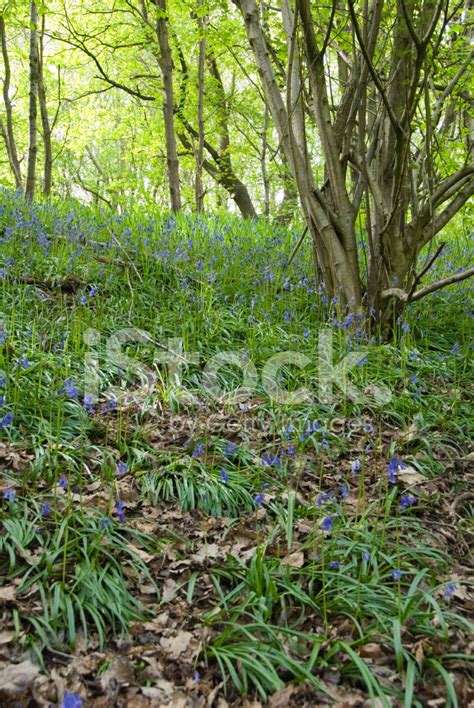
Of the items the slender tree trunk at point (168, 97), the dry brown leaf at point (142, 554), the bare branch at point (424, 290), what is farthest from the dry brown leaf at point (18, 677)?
the slender tree trunk at point (168, 97)

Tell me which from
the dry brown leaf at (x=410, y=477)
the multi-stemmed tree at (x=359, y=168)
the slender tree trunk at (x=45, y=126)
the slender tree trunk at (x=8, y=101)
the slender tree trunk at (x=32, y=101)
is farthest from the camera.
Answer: the slender tree trunk at (x=45, y=126)

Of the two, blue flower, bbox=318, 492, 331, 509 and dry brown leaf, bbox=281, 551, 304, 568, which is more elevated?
blue flower, bbox=318, 492, 331, 509

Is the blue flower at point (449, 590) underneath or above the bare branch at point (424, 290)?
underneath

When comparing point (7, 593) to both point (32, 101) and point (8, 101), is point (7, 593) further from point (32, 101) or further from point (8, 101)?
point (8, 101)

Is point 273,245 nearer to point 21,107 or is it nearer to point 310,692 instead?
point 310,692

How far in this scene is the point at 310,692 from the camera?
1.75 m

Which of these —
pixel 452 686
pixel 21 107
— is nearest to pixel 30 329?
pixel 452 686

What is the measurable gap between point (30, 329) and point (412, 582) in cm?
298

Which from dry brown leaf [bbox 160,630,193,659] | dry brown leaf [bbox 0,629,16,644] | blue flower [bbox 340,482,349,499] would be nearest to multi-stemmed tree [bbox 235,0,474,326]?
blue flower [bbox 340,482,349,499]

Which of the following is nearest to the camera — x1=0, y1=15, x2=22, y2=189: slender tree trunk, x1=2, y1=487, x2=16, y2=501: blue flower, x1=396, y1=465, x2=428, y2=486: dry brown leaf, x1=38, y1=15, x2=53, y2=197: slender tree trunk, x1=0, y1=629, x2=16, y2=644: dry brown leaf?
x1=0, y1=629, x2=16, y2=644: dry brown leaf

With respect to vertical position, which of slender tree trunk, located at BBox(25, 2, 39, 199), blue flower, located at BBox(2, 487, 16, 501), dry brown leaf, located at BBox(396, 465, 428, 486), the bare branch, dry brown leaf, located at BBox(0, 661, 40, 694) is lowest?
dry brown leaf, located at BBox(0, 661, 40, 694)

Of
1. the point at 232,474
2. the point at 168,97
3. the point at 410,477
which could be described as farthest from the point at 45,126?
the point at 410,477

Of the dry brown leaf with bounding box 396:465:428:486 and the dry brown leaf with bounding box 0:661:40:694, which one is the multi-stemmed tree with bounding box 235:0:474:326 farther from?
the dry brown leaf with bounding box 0:661:40:694

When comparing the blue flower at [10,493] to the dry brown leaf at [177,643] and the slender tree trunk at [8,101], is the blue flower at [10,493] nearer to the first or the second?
the dry brown leaf at [177,643]
